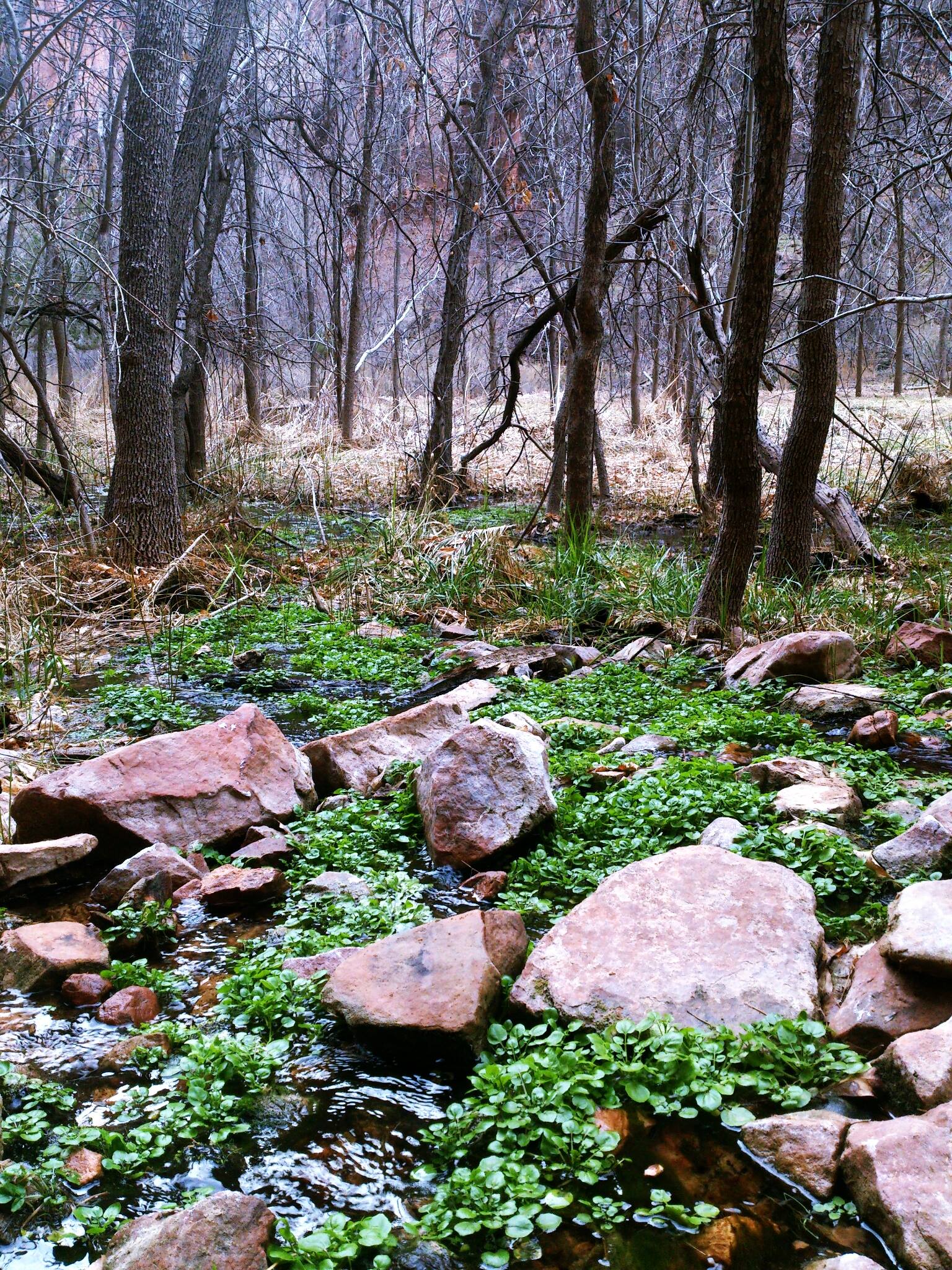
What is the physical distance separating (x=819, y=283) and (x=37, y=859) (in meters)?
6.17

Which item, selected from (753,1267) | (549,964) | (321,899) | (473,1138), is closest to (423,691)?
(321,899)

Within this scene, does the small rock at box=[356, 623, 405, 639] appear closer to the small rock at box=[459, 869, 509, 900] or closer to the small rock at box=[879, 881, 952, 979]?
the small rock at box=[459, 869, 509, 900]

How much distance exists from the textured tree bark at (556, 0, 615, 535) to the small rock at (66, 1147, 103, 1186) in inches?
242

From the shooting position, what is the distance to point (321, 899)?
119 inches

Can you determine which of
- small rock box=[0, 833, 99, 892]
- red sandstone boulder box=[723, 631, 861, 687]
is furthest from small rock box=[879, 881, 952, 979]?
red sandstone boulder box=[723, 631, 861, 687]

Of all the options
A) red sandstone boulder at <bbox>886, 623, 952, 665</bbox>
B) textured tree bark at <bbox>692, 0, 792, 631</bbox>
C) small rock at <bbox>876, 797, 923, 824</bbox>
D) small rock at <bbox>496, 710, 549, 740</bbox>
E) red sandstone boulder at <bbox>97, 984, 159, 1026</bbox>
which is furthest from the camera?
red sandstone boulder at <bbox>886, 623, 952, 665</bbox>

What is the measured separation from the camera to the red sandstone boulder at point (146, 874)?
120 inches

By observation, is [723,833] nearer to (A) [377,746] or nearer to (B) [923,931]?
(B) [923,931]

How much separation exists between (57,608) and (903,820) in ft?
18.0

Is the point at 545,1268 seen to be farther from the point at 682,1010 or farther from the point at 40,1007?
the point at 40,1007

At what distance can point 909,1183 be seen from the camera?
1647mm

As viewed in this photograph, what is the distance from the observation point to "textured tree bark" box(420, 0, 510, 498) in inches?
381

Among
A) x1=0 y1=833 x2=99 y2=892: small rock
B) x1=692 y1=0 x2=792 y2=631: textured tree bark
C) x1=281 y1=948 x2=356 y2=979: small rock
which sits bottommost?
x1=281 y1=948 x2=356 y2=979: small rock

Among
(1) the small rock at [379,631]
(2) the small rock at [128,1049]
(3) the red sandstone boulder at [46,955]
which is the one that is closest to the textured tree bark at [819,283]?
(1) the small rock at [379,631]
